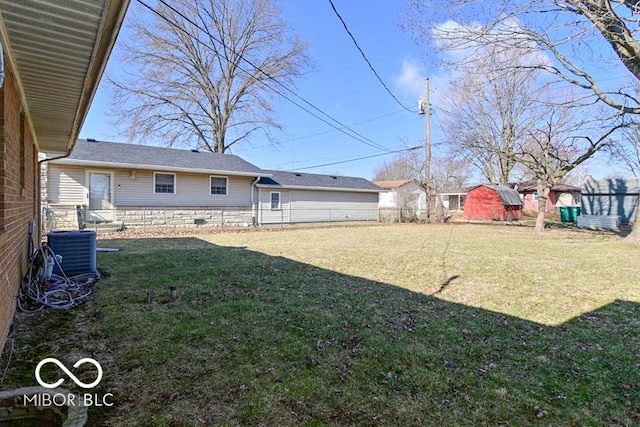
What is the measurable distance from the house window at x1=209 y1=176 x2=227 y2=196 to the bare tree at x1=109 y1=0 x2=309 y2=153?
277 inches

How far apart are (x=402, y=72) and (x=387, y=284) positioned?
10.9m

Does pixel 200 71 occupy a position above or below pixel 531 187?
above

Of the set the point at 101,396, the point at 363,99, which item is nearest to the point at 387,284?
the point at 101,396

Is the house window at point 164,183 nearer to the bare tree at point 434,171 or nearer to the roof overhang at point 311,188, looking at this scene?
the roof overhang at point 311,188

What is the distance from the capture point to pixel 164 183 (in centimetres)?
1535

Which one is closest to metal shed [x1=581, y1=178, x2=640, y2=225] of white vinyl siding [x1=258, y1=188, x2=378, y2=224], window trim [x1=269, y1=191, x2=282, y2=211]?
white vinyl siding [x1=258, y1=188, x2=378, y2=224]

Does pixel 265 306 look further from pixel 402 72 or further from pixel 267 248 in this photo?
pixel 402 72

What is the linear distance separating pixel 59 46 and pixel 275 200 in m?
16.8

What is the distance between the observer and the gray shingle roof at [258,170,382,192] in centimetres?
1973

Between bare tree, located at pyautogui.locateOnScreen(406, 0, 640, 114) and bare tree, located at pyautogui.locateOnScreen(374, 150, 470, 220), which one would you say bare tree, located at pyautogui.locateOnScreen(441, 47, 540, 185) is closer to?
bare tree, located at pyautogui.locateOnScreen(374, 150, 470, 220)

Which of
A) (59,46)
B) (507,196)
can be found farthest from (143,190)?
(507,196)

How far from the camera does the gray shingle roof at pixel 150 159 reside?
13.4 meters

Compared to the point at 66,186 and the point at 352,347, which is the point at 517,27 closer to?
the point at 352,347

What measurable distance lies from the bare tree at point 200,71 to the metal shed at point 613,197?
68.3 ft
